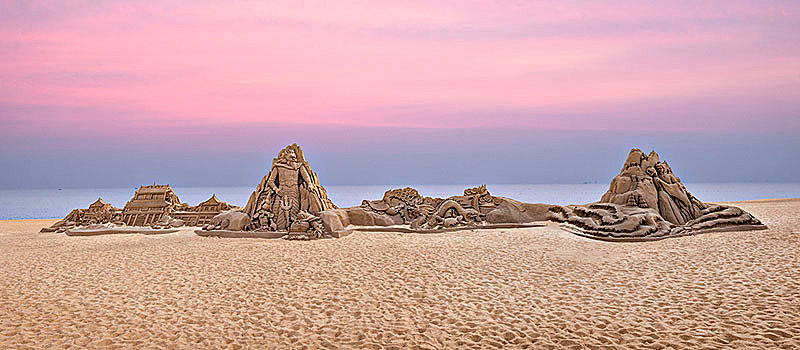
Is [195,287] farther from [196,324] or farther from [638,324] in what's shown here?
[638,324]

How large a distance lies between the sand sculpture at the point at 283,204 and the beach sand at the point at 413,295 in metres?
2.26

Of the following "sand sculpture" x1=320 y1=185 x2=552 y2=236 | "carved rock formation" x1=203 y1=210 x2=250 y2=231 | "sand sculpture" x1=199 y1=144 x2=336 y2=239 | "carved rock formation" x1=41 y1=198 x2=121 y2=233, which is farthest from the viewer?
"carved rock formation" x1=41 y1=198 x2=121 y2=233

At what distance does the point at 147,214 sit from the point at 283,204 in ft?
21.0

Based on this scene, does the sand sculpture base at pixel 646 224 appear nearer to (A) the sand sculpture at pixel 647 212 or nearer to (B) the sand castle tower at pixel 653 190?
(A) the sand sculpture at pixel 647 212

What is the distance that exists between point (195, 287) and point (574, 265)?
7.14 meters

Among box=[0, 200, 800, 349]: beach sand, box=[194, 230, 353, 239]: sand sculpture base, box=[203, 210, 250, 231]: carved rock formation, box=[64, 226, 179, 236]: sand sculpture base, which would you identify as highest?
box=[203, 210, 250, 231]: carved rock formation

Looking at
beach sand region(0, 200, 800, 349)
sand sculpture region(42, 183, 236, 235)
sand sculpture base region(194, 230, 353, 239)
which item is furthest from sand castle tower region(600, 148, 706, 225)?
sand sculpture region(42, 183, 236, 235)

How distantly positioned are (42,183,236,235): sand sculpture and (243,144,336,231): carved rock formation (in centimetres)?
281

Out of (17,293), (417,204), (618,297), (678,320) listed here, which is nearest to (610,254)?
(618,297)

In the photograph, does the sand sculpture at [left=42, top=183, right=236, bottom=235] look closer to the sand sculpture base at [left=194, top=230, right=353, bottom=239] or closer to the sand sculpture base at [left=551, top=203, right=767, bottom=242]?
the sand sculpture base at [left=194, top=230, right=353, bottom=239]

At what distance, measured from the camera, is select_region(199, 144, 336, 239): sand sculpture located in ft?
47.0

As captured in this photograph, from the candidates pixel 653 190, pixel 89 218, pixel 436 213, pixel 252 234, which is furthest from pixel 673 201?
pixel 89 218

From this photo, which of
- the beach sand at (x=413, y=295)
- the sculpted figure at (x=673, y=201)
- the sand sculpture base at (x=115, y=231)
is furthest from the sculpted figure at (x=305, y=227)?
the sculpted figure at (x=673, y=201)

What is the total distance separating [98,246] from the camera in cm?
1276
